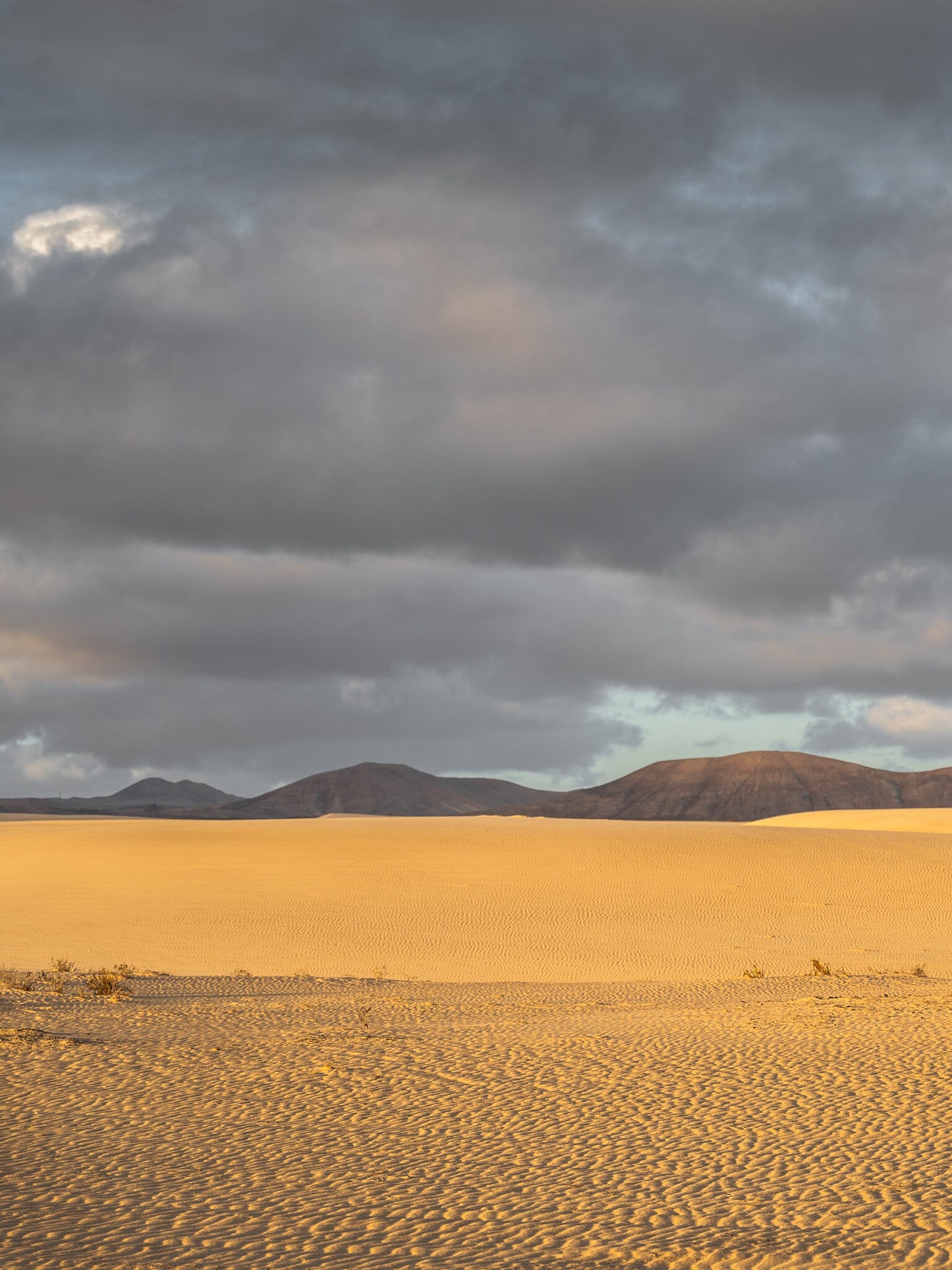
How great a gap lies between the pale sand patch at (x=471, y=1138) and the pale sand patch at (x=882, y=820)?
52.8m

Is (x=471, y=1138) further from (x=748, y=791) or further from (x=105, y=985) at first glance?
(x=748, y=791)

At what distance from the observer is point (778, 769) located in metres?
183

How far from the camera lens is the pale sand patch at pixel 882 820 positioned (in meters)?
67.2

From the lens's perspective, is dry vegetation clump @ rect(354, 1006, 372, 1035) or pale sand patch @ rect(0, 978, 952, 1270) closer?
pale sand patch @ rect(0, 978, 952, 1270)

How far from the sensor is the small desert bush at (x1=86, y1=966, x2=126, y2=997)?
54.2 feet

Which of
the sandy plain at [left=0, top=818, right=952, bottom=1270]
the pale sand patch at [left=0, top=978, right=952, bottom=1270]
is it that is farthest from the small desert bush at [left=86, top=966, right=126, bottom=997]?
the pale sand patch at [left=0, top=978, right=952, bottom=1270]

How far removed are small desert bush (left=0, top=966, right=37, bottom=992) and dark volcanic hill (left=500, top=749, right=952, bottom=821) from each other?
141 metres

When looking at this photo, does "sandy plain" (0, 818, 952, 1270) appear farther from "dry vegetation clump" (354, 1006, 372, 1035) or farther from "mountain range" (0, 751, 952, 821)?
"mountain range" (0, 751, 952, 821)

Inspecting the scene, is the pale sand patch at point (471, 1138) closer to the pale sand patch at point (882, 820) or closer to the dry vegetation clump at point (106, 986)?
the dry vegetation clump at point (106, 986)

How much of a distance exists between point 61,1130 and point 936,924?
84.2 ft

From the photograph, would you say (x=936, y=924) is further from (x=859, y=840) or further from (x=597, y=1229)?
(x=597, y=1229)

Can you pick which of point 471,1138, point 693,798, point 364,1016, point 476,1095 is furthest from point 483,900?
point 693,798

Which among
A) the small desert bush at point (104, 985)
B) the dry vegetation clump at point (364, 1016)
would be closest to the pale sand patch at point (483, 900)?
the small desert bush at point (104, 985)

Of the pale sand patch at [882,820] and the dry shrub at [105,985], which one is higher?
the pale sand patch at [882,820]
